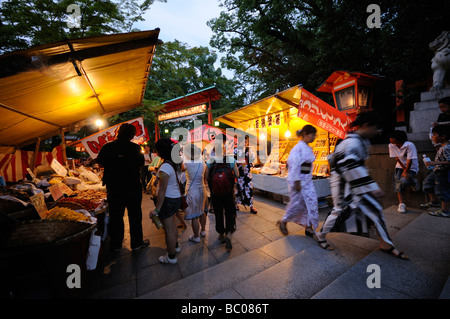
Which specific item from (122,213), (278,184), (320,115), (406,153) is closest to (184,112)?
(278,184)

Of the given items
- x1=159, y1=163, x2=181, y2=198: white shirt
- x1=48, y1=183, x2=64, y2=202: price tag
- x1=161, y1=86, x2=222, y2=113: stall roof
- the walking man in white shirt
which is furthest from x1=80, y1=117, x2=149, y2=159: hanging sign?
x1=161, y1=86, x2=222, y2=113: stall roof

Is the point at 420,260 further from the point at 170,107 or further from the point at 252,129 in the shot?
the point at 170,107

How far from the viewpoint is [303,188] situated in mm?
3666

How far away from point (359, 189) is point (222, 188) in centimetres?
225

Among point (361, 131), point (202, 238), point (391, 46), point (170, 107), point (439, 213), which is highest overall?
point (170, 107)

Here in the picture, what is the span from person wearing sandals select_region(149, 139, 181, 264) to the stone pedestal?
6.87 m

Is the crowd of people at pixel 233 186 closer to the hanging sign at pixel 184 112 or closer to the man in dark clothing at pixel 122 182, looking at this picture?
the man in dark clothing at pixel 122 182

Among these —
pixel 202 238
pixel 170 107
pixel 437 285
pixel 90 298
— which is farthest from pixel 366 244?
pixel 170 107

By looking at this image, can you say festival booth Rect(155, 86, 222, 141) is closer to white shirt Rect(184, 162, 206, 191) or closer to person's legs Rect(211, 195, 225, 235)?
white shirt Rect(184, 162, 206, 191)

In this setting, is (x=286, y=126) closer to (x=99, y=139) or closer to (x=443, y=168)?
(x=443, y=168)

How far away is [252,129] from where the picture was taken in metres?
10.4

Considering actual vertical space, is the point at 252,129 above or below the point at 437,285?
above

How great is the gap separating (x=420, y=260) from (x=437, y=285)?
56 centimetres

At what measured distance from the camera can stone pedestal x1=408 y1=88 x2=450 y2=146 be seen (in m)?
5.37
